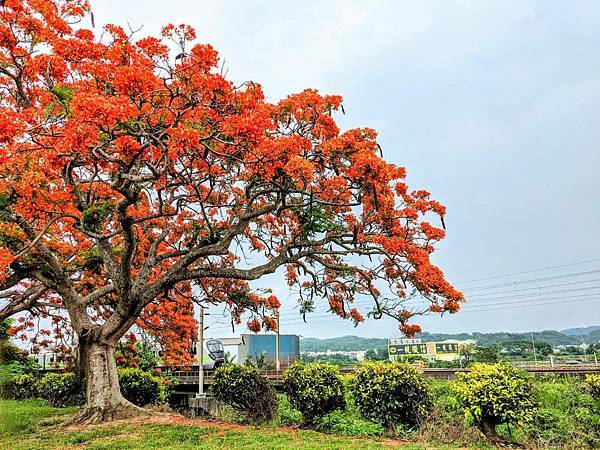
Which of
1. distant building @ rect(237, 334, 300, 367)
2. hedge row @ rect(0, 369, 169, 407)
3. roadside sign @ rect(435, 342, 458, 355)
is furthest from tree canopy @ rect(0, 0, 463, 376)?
roadside sign @ rect(435, 342, 458, 355)

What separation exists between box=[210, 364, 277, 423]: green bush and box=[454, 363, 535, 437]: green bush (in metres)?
3.83

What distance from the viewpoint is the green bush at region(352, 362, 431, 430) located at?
7.31 m

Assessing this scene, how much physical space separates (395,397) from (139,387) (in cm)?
707

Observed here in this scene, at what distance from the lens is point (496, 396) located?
6242 millimetres

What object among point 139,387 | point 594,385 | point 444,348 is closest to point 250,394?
point 139,387

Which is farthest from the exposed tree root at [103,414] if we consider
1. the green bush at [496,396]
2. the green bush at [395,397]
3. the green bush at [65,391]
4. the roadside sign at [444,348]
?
the roadside sign at [444,348]

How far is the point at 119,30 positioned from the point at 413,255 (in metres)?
6.19

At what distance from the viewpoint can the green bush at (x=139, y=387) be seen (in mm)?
11766

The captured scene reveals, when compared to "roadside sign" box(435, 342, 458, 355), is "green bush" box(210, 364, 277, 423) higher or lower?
higher

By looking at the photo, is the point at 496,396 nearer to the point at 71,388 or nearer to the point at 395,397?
the point at 395,397

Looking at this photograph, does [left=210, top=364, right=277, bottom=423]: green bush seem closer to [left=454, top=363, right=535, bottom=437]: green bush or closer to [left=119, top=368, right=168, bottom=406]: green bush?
[left=119, top=368, right=168, bottom=406]: green bush

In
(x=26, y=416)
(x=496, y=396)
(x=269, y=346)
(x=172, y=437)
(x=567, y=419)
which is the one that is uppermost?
(x=496, y=396)

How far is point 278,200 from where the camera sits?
7.95m

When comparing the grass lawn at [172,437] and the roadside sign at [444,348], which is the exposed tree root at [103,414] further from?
the roadside sign at [444,348]
